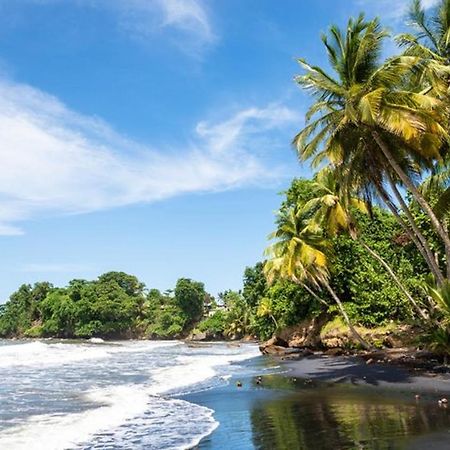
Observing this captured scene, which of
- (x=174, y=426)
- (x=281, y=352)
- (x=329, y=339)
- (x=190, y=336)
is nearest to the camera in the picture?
(x=174, y=426)

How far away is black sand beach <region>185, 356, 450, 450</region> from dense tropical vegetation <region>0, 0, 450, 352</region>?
2864 millimetres

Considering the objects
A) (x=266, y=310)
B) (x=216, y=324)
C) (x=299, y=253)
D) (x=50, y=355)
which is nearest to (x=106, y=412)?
(x=299, y=253)

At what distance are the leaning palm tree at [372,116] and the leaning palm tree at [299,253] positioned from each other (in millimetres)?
9700

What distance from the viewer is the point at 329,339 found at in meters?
27.0

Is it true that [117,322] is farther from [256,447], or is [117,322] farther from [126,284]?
[256,447]

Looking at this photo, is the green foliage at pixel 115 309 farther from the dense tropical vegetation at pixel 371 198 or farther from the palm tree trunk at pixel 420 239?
the palm tree trunk at pixel 420 239

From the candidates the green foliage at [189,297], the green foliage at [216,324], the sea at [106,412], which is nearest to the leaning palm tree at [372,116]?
the sea at [106,412]

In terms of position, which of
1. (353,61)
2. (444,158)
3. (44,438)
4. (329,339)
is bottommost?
(44,438)

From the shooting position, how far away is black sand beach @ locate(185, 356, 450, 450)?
25.3 feet

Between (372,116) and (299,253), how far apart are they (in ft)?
45.1

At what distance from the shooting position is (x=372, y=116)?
13.0 meters

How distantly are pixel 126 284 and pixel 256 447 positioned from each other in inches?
3668

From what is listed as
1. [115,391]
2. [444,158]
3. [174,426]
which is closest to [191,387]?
[115,391]

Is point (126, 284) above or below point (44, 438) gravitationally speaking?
above
